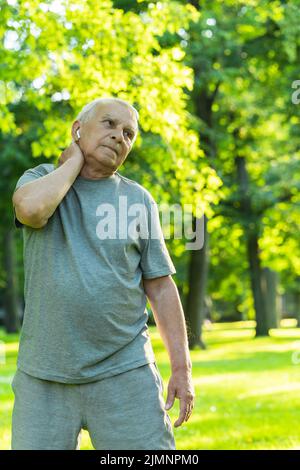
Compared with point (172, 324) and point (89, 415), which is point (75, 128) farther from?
point (89, 415)

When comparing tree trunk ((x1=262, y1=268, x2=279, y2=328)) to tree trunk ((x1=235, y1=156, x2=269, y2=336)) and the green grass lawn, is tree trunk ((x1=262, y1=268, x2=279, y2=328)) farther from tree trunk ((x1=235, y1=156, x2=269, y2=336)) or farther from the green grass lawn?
the green grass lawn

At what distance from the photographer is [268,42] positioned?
20312 millimetres

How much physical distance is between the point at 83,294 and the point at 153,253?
12.2 inches

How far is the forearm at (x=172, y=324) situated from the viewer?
118 inches

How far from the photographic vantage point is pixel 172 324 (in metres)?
3.00

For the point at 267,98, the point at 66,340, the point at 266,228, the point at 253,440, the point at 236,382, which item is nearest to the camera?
the point at 66,340

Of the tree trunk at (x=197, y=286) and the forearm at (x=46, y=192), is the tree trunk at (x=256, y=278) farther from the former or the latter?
the forearm at (x=46, y=192)

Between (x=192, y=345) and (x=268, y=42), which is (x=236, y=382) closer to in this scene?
(x=192, y=345)

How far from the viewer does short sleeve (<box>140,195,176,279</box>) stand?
117 inches

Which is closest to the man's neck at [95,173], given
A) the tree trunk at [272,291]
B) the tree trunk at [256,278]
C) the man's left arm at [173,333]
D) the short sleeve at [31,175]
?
the short sleeve at [31,175]

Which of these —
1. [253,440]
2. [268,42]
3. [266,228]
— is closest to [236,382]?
[253,440]

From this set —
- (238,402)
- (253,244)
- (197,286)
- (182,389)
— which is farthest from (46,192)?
(253,244)

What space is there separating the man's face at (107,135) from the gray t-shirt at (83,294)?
117 millimetres
